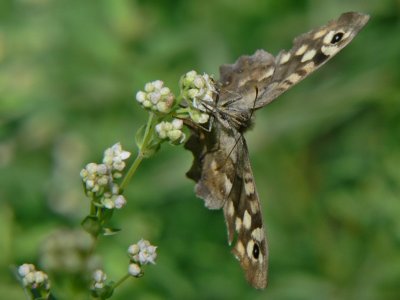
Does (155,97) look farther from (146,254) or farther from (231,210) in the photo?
(231,210)

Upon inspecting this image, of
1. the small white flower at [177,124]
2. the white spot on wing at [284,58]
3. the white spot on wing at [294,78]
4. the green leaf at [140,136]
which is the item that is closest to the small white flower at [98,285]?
the green leaf at [140,136]

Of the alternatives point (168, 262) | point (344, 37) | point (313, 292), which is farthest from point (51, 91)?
point (344, 37)

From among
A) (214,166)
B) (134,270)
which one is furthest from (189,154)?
(134,270)

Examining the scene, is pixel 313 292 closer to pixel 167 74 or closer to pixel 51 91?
pixel 167 74

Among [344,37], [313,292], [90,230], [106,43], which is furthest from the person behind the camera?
[106,43]

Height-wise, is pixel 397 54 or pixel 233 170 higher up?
pixel 397 54

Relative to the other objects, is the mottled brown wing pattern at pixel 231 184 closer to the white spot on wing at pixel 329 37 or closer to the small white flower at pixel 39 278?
the white spot on wing at pixel 329 37
